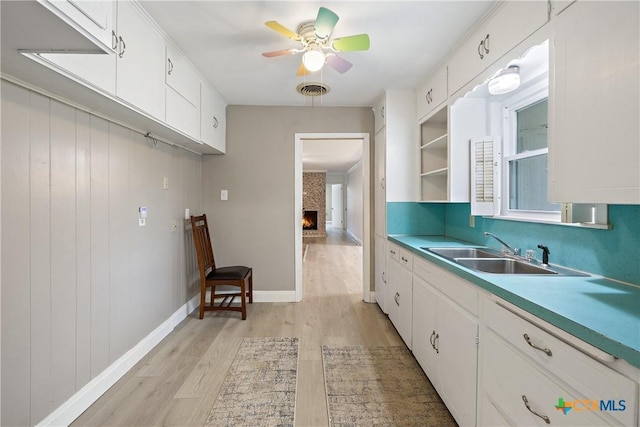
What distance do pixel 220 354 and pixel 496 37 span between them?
2.98 m

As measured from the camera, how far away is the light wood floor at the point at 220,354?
1.65 metres

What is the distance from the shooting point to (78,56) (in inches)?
49.5

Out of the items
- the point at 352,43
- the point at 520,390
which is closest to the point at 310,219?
the point at 352,43

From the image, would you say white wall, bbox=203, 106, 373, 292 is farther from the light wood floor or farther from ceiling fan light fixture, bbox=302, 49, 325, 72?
ceiling fan light fixture, bbox=302, 49, 325, 72

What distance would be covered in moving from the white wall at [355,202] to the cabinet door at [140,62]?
6.72 meters

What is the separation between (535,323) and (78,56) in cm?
219

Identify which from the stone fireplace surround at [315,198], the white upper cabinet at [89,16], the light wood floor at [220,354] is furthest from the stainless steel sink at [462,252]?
the stone fireplace surround at [315,198]

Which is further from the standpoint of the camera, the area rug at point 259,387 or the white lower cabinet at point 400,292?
the white lower cabinet at point 400,292

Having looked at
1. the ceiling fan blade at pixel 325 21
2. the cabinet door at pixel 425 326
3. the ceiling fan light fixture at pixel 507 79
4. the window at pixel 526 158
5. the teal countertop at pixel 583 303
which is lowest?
the cabinet door at pixel 425 326

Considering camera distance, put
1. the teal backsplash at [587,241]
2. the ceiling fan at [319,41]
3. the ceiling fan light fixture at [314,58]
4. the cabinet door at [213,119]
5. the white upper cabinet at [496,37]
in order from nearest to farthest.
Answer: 1. the teal backsplash at [587,241]
2. the white upper cabinet at [496,37]
3. the ceiling fan at [319,41]
4. the ceiling fan light fixture at [314,58]
5. the cabinet door at [213,119]

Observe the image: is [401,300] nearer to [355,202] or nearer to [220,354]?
[220,354]

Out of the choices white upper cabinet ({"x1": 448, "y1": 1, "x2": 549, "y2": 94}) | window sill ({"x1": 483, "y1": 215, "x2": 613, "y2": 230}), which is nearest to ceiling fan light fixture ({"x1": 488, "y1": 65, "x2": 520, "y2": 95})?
white upper cabinet ({"x1": 448, "y1": 1, "x2": 549, "y2": 94})

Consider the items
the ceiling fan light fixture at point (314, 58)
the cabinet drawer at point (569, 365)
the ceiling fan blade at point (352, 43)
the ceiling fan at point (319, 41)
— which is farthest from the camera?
the ceiling fan light fixture at point (314, 58)

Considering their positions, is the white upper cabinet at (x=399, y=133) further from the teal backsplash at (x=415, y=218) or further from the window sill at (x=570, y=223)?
the window sill at (x=570, y=223)
